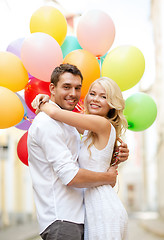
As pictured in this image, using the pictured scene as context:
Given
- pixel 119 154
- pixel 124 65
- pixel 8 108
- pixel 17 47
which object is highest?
pixel 17 47

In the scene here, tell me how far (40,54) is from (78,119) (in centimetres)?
106

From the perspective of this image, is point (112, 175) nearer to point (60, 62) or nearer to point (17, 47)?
point (60, 62)

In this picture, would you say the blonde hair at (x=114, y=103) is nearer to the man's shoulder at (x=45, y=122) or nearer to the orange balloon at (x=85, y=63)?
the man's shoulder at (x=45, y=122)

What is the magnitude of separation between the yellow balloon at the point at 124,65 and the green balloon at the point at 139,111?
25 cm

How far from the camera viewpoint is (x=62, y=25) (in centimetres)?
391

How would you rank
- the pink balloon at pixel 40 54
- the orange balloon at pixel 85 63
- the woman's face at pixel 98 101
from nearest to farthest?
the woman's face at pixel 98 101 → the pink balloon at pixel 40 54 → the orange balloon at pixel 85 63

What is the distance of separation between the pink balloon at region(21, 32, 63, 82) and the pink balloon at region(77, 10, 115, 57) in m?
0.49

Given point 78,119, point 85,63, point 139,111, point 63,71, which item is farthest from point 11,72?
point 139,111

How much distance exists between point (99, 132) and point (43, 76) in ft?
3.34

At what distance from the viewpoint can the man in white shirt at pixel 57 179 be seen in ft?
8.36

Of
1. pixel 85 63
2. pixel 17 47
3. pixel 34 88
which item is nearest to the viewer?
pixel 85 63

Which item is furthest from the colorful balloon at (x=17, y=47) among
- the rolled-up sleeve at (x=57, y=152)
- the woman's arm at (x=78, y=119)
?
the rolled-up sleeve at (x=57, y=152)

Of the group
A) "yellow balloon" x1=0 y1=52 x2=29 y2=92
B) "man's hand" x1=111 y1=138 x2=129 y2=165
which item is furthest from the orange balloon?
"man's hand" x1=111 y1=138 x2=129 y2=165

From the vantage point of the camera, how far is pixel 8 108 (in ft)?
11.0
